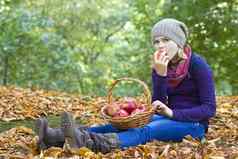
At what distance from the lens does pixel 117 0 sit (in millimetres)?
15805

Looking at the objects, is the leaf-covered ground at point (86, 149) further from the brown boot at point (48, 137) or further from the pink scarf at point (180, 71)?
the pink scarf at point (180, 71)

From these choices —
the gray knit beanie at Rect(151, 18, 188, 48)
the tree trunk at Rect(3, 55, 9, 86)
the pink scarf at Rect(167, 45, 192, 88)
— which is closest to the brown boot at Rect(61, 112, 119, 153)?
the pink scarf at Rect(167, 45, 192, 88)

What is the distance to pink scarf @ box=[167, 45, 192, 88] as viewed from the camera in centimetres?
426

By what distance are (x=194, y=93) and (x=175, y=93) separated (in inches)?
6.1

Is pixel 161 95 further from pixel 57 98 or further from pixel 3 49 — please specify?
pixel 3 49

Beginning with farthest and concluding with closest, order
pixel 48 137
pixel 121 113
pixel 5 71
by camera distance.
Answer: pixel 5 71, pixel 121 113, pixel 48 137

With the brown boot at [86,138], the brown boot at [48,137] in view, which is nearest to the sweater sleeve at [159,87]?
the brown boot at [86,138]

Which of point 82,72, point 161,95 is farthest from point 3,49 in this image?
point 161,95

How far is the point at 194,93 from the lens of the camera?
4371mm

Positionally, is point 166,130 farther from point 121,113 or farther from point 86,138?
point 86,138

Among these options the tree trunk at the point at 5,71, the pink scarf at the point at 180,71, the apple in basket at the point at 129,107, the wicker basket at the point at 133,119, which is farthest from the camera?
the tree trunk at the point at 5,71

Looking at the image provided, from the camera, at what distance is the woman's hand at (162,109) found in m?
4.08

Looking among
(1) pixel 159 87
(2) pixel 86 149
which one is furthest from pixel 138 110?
(2) pixel 86 149

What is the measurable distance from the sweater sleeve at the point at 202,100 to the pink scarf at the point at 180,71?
8 cm
